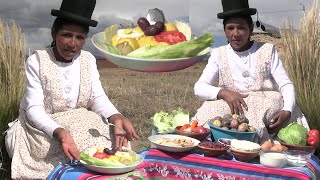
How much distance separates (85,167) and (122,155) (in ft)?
0.96

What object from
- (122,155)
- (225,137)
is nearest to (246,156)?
(225,137)

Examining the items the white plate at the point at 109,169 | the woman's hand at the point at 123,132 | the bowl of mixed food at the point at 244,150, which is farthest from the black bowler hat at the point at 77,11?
the bowl of mixed food at the point at 244,150

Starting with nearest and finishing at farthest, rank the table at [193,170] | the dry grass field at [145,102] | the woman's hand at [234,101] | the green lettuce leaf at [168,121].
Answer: the table at [193,170] < the woman's hand at [234,101] < the green lettuce leaf at [168,121] < the dry grass field at [145,102]

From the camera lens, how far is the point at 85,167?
3.54m

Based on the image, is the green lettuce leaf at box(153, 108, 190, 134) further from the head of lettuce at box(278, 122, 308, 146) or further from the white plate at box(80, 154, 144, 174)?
the white plate at box(80, 154, 144, 174)

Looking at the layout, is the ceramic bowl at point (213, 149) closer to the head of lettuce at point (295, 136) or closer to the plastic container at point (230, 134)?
the plastic container at point (230, 134)

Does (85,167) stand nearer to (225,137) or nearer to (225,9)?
(225,137)

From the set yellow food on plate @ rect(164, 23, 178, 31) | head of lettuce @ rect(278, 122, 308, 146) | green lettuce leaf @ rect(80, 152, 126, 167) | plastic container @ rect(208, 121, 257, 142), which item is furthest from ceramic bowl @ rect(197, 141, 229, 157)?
yellow food on plate @ rect(164, 23, 178, 31)

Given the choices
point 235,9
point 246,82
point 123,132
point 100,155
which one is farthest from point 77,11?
point 246,82

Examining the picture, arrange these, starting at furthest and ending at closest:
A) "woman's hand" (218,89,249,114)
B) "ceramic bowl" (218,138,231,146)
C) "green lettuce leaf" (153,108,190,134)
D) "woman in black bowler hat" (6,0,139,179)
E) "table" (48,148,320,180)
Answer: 1. "green lettuce leaf" (153,108,190,134)
2. "woman's hand" (218,89,249,114)
3. "ceramic bowl" (218,138,231,146)
4. "woman in black bowler hat" (6,0,139,179)
5. "table" (48,148,320,180)

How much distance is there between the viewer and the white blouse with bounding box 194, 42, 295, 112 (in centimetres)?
486

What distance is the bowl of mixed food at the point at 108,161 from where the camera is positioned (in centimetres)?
338

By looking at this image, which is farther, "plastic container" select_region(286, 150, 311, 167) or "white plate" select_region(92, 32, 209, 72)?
"white plate" select_region(92, 32, 209, 72)

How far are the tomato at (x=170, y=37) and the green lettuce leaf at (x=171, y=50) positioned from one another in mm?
66
